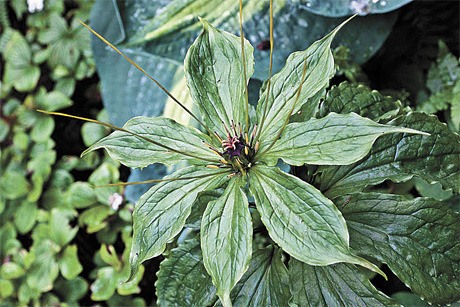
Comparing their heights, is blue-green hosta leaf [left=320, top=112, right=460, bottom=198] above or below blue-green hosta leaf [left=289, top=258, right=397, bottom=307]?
above

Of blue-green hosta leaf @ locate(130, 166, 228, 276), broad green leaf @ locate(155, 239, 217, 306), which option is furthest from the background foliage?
blue-green hosta leaf @ locate(130, 166, 228, 276)

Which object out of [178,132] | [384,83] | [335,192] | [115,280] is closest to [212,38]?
[178,132]

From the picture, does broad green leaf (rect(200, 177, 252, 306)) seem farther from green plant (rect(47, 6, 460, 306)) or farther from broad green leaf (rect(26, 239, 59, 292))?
broad green leaf (rect(26, 239, 59, 292))

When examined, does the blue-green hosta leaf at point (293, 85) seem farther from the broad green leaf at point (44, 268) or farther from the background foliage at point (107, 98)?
the broad green leaf at point (44, 268)

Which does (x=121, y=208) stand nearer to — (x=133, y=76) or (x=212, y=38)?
(x=133, y=76)

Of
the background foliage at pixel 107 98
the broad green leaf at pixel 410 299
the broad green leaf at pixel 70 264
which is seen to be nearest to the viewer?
the broad green leaf at pixel 410 299

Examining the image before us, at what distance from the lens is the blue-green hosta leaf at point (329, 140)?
0.63 meters

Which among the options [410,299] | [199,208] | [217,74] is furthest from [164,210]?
[410,299]

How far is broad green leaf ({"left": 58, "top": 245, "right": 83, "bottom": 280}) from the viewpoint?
1.47 meters

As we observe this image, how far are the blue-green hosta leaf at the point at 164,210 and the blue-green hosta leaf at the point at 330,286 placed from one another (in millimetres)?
183

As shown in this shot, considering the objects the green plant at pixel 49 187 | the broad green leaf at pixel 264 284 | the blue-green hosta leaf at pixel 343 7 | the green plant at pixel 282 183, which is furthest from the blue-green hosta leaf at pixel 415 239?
the green plant at pixel 49 187

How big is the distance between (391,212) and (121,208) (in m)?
0.88

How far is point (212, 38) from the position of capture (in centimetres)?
80

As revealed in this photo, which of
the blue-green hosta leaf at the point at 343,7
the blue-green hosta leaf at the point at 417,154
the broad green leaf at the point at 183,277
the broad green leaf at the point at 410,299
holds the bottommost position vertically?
the broad green leaf at the point at 410,299
